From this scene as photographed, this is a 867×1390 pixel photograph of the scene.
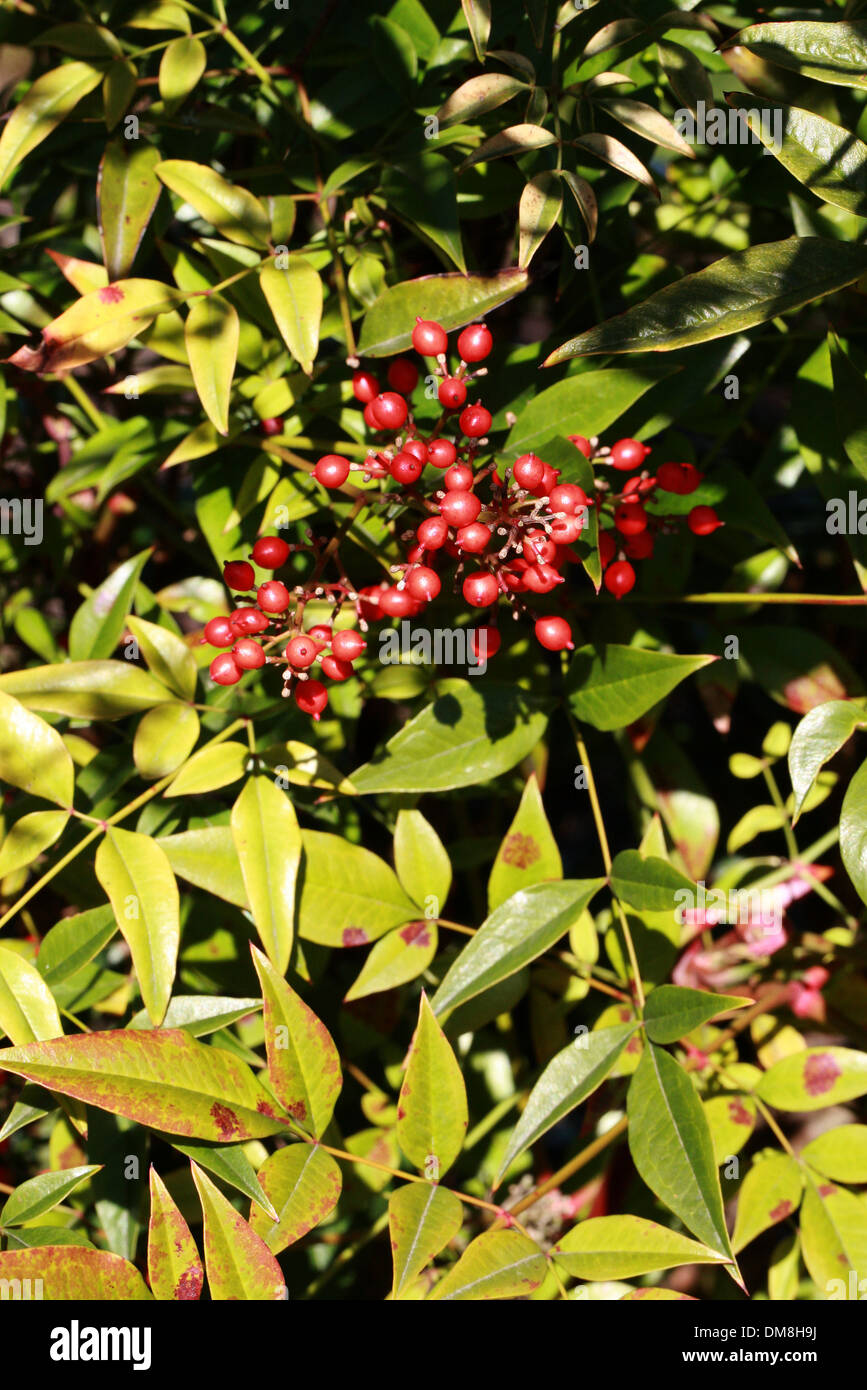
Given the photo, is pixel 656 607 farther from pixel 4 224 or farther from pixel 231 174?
pixel 4 224

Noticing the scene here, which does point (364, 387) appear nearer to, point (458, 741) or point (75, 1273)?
point (458, 741)

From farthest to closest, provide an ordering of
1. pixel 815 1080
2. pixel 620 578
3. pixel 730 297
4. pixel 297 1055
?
pixel 815 1080 < pixel 620 578 < pixel 297 1055 < pixel 730 297

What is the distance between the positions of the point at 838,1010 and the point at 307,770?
733 millimetres

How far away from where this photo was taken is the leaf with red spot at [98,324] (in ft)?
2.86

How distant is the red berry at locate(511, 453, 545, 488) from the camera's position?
781 mm

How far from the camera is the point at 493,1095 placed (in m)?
1.23

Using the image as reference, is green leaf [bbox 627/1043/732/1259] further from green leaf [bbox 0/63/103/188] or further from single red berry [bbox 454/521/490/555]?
green leaf [bbox 0/63/103/188]

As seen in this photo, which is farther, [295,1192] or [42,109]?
[42,109]

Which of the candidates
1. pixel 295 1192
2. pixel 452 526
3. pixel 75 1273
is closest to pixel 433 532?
pixel 452 526

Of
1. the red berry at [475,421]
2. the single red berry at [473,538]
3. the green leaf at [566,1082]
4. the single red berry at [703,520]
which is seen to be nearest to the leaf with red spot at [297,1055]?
the green leaf at [566,1082]

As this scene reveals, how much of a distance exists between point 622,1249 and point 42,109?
1.11 meters

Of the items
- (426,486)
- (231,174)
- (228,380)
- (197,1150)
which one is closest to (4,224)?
(231,174)

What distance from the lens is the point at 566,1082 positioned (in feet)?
2.93

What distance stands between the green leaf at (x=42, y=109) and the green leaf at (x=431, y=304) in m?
0.33
